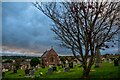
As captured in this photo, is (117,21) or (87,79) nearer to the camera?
(87,79)

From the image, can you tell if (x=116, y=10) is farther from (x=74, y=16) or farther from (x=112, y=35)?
(x=74, y=16)

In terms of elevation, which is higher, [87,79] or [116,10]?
[116,10]

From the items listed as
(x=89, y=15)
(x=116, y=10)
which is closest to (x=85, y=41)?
(x=89, y=15)

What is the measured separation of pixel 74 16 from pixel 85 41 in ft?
8.36

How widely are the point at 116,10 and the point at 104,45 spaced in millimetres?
3383

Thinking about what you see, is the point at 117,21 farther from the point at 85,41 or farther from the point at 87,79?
the point at 87,79

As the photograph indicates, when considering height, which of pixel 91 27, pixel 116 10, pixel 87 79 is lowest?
pixel 87 79

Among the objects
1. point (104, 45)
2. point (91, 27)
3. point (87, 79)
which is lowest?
point (87, 79)

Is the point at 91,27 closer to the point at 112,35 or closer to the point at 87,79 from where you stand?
the point at 112,35

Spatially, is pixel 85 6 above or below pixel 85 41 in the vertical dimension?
above

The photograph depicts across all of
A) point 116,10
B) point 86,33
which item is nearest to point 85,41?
point 86,33

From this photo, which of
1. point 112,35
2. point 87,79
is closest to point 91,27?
point 112,35

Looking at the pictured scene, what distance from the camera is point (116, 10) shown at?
2256 centimetres

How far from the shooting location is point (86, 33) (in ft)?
73.4
